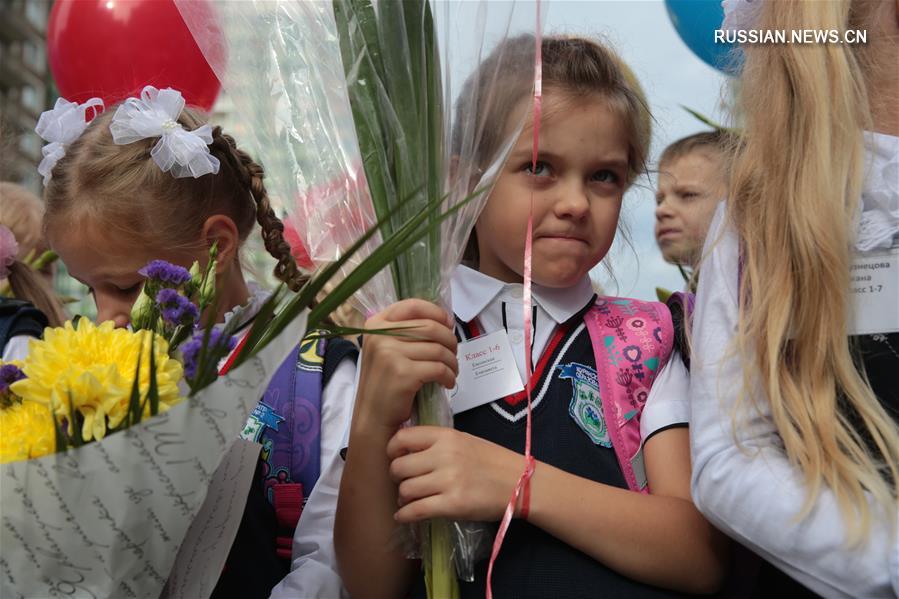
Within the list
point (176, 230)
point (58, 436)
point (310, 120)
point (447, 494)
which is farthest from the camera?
point (176, 230)

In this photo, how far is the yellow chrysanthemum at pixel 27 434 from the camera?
1.07 metres

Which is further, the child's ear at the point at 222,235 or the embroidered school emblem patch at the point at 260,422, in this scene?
the child's ear at the point at 222,235

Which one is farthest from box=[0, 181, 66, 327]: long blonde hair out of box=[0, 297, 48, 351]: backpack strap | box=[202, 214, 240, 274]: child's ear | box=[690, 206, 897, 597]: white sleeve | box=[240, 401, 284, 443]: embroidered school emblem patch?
box=[690, 206, 897, 597]: white sleeve

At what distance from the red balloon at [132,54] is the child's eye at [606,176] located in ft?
3.56

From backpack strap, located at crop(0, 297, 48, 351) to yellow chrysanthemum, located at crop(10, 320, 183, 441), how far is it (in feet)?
3.95

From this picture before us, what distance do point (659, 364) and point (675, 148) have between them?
1646 mm

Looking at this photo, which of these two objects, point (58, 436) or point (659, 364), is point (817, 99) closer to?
point (659, 364)

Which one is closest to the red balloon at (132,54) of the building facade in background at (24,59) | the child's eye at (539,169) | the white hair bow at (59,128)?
the white hair bow at (59,128)

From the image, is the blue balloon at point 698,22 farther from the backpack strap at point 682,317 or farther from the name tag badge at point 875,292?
the name tag badge at point 875,292

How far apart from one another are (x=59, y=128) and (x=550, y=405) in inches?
41.8

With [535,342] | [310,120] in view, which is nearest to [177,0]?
[310,120]

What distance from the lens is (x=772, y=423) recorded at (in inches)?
51.7

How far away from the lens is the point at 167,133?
1748 mm

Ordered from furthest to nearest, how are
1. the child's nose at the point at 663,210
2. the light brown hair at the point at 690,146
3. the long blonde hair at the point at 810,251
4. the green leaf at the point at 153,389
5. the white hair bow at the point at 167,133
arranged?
the child's nose at the point at 663,210 → the light brown hair at the point at 690,146 → the white hair bow at the point at 167,133 → the long blonde hair at the point at 810,251 → the green leaf at the point at 153,389
